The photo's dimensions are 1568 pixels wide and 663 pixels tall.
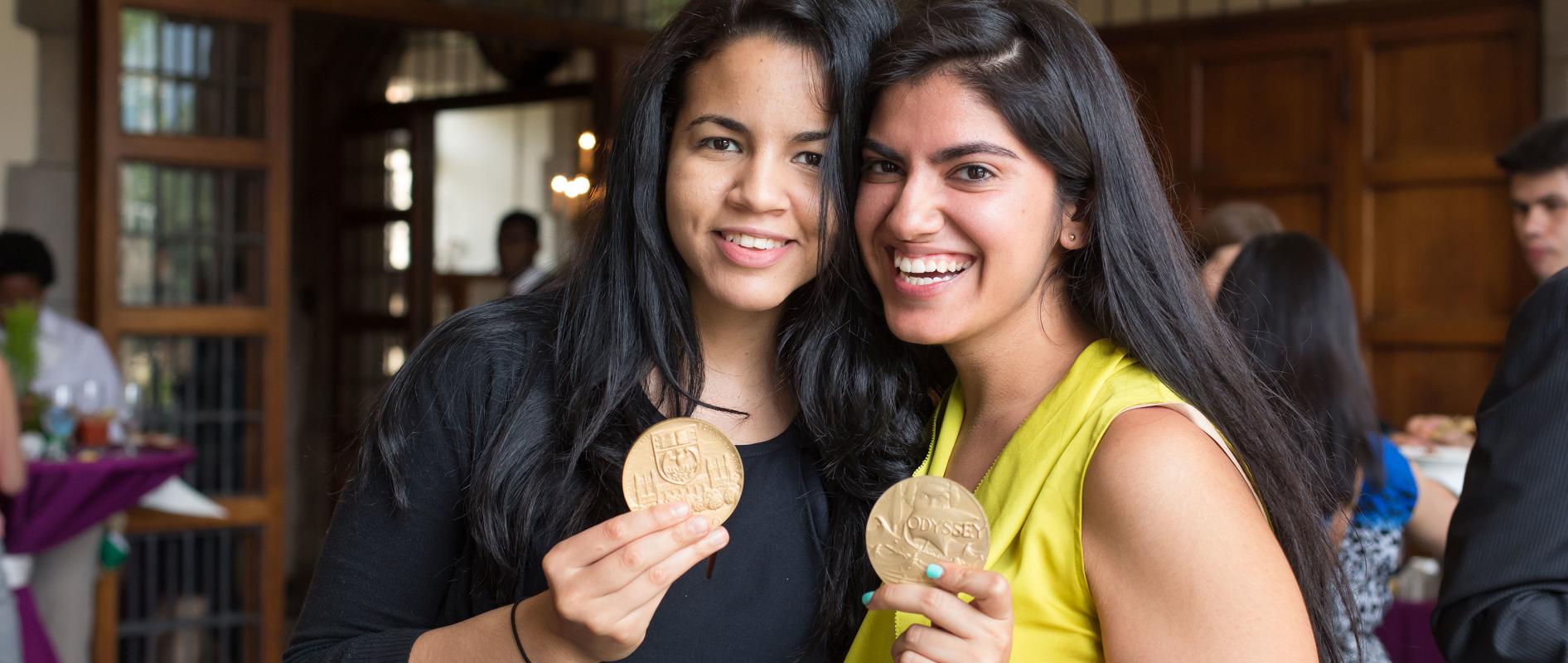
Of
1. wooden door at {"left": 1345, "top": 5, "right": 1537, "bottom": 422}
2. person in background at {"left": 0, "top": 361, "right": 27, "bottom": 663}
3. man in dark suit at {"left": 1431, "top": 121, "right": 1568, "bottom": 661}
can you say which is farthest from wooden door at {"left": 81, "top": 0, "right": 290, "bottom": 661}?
man in dark suit at {"left": 1431, "top": 121, "right": 1568, "bottom": 661}

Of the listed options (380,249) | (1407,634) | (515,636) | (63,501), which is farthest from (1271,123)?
(380,249)

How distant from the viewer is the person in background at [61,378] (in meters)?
4.86

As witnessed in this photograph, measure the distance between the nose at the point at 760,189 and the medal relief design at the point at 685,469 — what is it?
0.92 feet

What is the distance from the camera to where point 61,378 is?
16.7ft

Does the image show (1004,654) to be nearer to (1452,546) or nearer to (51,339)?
(1452,546)

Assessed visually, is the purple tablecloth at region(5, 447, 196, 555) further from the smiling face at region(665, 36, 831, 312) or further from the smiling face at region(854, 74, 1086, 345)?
the smiling face at region(854, 74, 1086, 345)

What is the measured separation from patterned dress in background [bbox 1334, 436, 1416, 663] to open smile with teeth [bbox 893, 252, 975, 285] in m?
1.47

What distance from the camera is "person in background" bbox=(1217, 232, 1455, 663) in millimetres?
2877

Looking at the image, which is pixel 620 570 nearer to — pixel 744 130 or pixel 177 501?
pixel 744 130

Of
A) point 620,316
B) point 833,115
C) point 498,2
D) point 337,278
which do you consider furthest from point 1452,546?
point 337,278

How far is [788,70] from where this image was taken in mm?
1701

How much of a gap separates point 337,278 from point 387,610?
310 inches

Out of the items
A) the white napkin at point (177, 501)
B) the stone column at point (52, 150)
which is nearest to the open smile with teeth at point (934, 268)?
the white napkin at point (177, 501)

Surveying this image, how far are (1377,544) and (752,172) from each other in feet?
6.32
